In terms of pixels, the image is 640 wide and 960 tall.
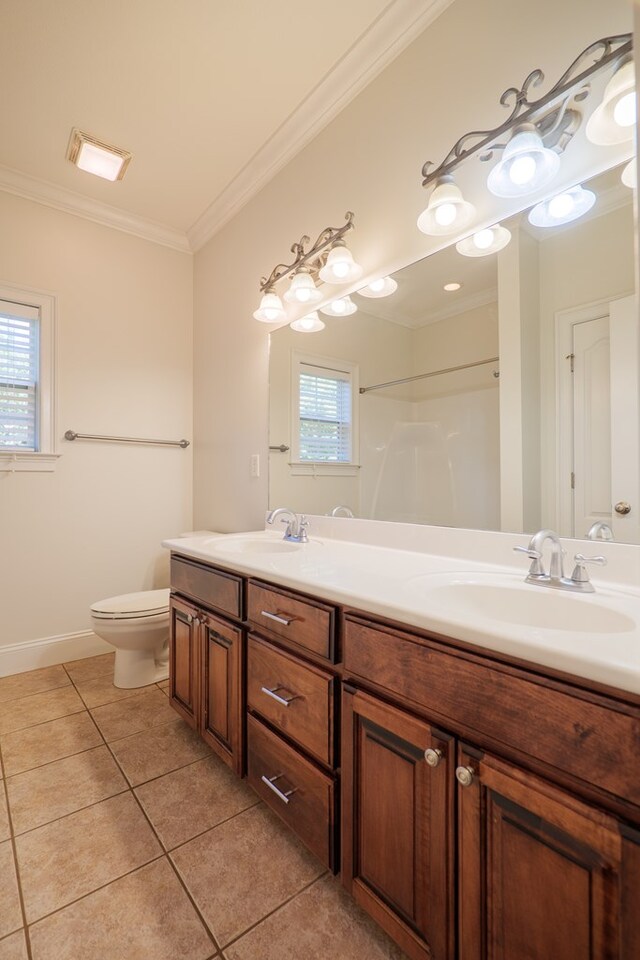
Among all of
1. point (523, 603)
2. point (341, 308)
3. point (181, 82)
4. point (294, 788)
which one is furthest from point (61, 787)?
point (181, 82)

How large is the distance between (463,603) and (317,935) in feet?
2.71

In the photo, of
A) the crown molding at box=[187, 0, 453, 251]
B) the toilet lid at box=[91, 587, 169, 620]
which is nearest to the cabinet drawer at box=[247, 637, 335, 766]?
the toilet lid at box=[91, 587, 169, 620]

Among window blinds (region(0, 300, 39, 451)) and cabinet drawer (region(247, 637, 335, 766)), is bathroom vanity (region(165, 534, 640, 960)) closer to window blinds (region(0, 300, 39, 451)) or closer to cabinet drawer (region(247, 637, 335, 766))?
cabinet drawer (region(247, 637, 335, 766))

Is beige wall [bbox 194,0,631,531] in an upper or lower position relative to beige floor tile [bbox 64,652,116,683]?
upper

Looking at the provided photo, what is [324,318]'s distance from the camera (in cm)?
193

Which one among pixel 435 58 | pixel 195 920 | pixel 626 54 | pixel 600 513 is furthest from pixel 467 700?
pixel 435 58

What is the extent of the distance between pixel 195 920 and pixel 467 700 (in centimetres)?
91

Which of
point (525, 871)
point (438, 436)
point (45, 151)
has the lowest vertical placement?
point (525, 871)

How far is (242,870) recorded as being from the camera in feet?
3.77

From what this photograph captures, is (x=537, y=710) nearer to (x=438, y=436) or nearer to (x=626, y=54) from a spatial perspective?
(x=438, y=436)

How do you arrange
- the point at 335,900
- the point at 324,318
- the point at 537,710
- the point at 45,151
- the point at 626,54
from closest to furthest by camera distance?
the point at 537,710 → the point at 626,54 → the point at 335,900 → the point at 324,318 → the point at 45,151

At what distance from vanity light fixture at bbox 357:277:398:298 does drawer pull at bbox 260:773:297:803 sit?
163cm

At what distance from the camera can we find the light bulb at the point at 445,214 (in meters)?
1.29

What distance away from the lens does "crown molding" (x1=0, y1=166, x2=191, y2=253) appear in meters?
2.31
